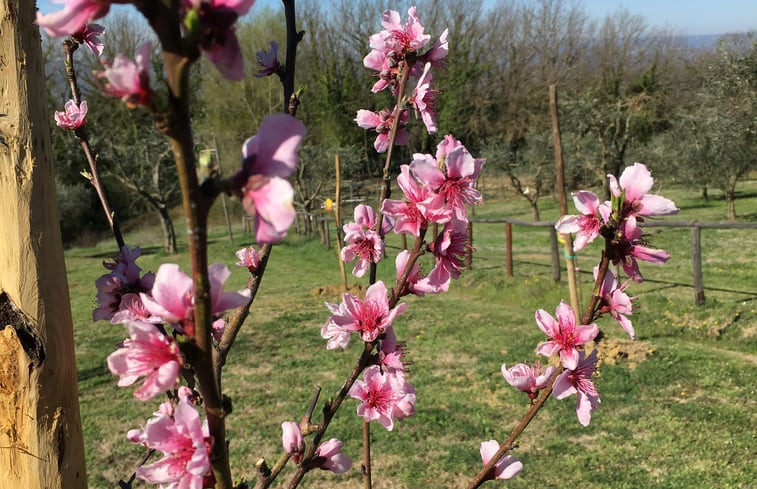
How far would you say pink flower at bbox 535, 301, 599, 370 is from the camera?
0.95m

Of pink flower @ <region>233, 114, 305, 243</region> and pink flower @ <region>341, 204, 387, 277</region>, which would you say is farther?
pink flower @ <region>341, 204, 387, 277</region>

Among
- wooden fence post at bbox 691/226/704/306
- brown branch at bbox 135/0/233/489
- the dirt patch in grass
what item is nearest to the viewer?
brown branch at bbox 135/0/233/489

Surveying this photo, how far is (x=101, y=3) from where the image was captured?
44cm

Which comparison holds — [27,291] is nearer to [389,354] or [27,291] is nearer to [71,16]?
[389,354]

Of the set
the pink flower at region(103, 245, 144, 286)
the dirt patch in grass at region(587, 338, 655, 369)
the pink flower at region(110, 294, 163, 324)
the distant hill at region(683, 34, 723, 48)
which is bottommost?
the dirt patch in grass at region(587, 338, 655, 369)

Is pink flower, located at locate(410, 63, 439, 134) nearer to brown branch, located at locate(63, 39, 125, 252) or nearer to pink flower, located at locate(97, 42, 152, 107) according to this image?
brown branch, located at locate(63, 39, 125, 252)

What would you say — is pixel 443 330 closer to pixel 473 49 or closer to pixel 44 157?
pixel 44 157

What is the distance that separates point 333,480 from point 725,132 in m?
12.6

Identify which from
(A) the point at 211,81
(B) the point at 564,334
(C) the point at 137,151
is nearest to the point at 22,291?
(B) the point at 564,334

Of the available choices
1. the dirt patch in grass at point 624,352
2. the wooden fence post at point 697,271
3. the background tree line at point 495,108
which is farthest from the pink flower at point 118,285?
the background tree line at point 495,108

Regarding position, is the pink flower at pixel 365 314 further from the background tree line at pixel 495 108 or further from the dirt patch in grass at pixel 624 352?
the background tree line at pixel 495 108

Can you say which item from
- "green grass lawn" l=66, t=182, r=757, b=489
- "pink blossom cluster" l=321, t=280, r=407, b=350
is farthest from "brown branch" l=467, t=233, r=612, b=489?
"green grass lawn" l=66, t=182, r=757, b=489

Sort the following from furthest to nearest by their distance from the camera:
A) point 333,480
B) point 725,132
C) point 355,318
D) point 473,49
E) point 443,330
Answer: point 473,49, point 725,132, point 443,330, point 333,480, point 355,318

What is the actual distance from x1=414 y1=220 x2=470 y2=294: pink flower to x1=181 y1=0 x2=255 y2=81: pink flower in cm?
50
